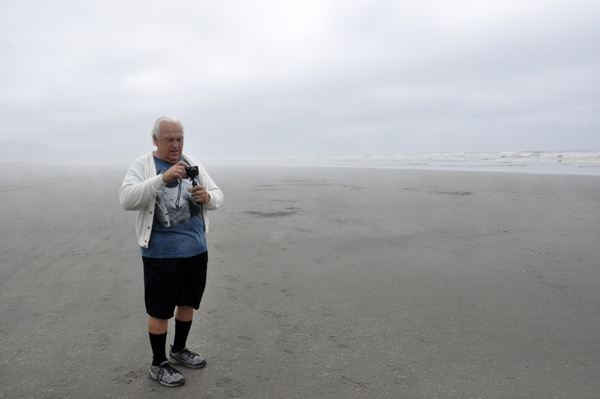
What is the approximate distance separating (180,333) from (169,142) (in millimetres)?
1446

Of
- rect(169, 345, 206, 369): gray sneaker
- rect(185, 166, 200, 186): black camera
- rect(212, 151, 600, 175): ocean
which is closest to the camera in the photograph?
rect(185, 166, 200, 186): black camera

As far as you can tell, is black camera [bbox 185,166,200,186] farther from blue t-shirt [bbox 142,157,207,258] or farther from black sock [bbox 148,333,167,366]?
black sock [bbox 148,333,167,366]

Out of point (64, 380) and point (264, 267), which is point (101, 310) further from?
point (264, 267)

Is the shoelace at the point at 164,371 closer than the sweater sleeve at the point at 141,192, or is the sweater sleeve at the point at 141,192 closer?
the sweater sleeve at the point at 141,192

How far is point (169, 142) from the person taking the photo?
288 centimetres

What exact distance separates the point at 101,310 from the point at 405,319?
2.98 metres

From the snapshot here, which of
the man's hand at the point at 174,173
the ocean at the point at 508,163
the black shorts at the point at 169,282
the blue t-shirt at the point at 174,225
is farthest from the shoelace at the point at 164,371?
the ocean at the point at 508,163

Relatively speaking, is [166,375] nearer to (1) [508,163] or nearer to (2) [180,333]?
(2) [180,333]

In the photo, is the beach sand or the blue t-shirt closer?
the blue t-shirt

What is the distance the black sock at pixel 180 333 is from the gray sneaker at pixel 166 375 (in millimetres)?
246

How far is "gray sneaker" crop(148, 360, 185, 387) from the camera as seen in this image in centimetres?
286

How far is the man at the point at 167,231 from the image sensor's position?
9.17 feet

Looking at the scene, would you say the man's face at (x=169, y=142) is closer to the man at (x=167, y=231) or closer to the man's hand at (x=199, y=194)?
the man at (x=167, y=231)

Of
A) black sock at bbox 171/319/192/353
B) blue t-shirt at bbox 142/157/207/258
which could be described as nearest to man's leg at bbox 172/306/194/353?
black sock at bbox 171/319/192/353
